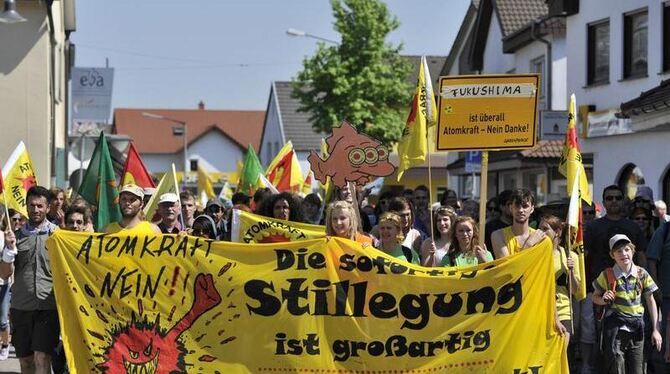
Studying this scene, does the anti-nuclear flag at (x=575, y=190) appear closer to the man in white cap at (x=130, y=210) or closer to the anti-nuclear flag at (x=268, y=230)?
the anti-nuclear flag at (x=268, y=230)

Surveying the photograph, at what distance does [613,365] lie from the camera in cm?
1045

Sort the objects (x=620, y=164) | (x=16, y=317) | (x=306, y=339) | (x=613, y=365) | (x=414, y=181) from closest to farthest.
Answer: (x=306, y=339) → (x=16, y=317) → (x=613, y=365) → (x=620, y=164) → (x=414, y=181)

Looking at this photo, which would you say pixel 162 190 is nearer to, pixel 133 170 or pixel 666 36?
pixel 133 170

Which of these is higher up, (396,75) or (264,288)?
(396,75)

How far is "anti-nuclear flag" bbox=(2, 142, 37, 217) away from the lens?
42.4 feet

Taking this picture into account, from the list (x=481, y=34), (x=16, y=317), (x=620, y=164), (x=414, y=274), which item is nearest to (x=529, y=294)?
(x=414, y=274)

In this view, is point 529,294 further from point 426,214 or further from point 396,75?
point 396,75

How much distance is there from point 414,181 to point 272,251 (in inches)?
1747

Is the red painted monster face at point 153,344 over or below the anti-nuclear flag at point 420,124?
below

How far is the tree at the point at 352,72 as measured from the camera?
4631 centimetres

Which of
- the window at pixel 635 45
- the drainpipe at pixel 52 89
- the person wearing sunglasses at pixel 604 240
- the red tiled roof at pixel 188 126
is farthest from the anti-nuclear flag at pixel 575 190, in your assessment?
the red tiled roof at pixel 188 126

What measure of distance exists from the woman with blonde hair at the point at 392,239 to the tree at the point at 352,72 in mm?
36507

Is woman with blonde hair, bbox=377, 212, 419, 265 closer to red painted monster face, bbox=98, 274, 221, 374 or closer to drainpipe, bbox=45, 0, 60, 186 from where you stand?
red painted monster face, bbox=98, 274, 221, 374

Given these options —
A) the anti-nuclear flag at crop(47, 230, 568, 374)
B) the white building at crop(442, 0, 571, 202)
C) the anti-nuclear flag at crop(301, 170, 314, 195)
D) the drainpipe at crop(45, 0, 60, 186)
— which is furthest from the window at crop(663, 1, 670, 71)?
the anti-nuclear flag at crop(47, 230, 568, 374)
